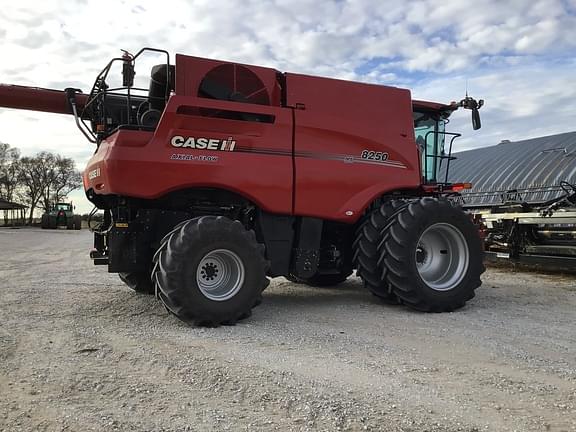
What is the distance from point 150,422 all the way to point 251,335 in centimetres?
225

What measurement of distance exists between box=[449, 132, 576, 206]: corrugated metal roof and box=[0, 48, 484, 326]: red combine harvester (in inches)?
352

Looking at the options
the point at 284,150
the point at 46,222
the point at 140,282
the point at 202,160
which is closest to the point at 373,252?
the point at 284,150

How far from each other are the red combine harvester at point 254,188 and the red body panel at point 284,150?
14 mm

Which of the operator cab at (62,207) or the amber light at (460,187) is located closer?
the amber light at (460,187)

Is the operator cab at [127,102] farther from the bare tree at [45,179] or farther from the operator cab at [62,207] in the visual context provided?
the bare tree at [45,179]

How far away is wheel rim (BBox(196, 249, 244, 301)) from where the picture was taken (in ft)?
Answer: 19.4

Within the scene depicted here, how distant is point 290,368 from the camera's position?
4.29 m

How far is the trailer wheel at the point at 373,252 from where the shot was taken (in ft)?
22.7

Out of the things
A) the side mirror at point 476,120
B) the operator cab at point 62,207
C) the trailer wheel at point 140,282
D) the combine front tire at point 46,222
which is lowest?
the combine front tire at point 46,222

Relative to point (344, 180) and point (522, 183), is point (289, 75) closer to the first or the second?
point (344, 180)

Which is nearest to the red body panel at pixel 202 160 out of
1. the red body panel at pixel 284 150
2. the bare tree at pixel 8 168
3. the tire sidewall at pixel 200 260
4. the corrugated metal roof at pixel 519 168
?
the red body panel at pixel 284 150

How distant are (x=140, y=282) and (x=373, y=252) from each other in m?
3.20

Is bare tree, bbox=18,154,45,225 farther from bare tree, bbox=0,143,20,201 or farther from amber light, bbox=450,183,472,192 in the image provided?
amber light, bbox=450,183,472,192

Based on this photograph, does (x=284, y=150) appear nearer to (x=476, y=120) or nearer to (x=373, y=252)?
(x=373, y=252)
